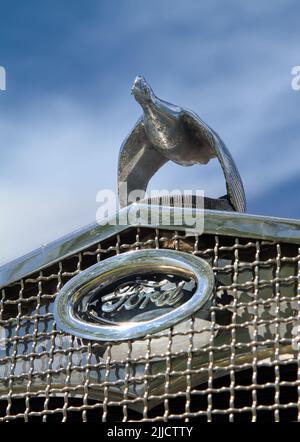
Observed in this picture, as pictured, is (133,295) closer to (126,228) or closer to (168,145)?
(126,228)

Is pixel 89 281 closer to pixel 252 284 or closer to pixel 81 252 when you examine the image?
pixel 81 252

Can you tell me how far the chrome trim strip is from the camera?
11.2ft

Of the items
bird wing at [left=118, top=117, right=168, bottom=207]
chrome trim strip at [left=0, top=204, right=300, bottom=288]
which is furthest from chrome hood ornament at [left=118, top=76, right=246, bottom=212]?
chrome trim strip at [left=0, top=204, right=300, bottom=288]

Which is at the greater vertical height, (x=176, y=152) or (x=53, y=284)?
(x=176, y=152)

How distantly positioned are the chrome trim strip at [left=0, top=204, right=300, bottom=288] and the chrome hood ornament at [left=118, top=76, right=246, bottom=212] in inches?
17.3

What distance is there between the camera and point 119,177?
4258 millimetres

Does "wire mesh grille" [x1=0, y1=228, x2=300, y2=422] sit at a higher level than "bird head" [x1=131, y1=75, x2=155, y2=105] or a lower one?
lower

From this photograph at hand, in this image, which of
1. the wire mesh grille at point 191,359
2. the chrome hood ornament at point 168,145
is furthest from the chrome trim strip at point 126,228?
the chrome hood ornament at point 168,145

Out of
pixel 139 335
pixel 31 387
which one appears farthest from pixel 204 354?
pixel 31 387

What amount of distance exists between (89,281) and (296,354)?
2.75 ft

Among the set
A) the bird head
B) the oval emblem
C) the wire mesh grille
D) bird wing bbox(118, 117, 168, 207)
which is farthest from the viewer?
bird wing bbox(118, 117, 168, 207)

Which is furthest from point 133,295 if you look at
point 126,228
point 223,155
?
point 223,155

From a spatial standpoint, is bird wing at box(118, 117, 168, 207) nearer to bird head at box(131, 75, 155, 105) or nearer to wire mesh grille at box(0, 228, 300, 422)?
bird head at box(131, 75, 155, 105)

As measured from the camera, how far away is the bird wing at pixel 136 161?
166 inches
